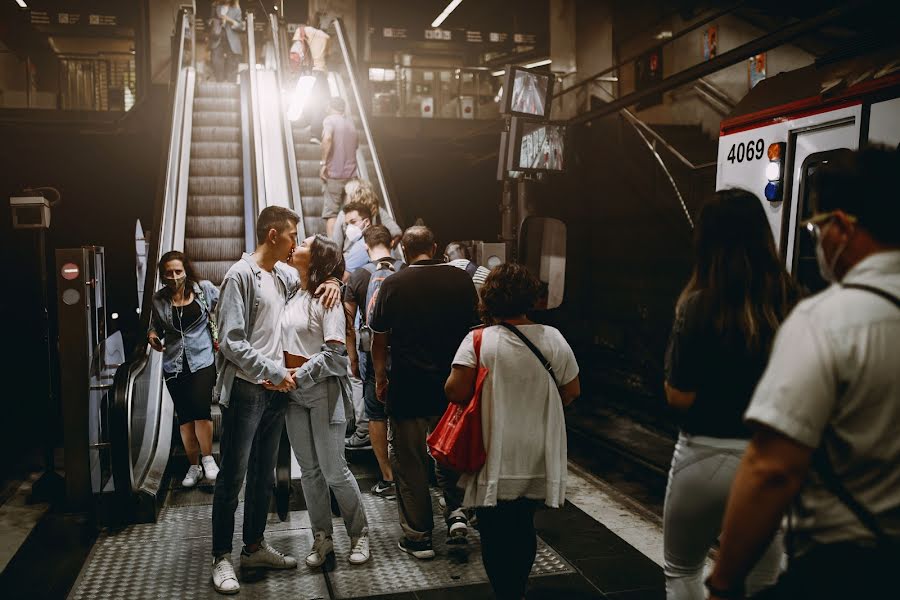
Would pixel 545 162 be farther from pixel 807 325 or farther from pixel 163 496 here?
pixel 807 325

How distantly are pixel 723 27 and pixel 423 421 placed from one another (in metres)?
13.0

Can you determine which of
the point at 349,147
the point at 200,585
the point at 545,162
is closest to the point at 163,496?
the point at 200,585

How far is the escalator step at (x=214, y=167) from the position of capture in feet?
32.3

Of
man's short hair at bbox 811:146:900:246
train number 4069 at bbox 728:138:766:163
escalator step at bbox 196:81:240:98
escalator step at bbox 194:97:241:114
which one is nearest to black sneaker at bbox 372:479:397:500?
train number 4069 at bbox 728:138:766:163

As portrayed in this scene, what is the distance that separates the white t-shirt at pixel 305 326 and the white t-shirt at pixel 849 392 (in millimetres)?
2780

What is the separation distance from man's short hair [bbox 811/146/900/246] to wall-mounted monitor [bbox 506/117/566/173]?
23.3ft

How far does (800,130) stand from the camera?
435cm

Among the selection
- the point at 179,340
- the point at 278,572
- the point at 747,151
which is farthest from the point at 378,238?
the point at 747,151

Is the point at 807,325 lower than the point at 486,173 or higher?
lower

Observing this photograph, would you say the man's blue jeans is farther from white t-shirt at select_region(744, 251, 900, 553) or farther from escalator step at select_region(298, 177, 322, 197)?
escalator step at select_region(298, 177, 322, 197)

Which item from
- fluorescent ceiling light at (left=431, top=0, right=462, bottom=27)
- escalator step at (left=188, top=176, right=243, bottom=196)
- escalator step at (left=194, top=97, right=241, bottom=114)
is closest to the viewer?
escalator step at (left=188, top=176, right=243, bottom=196)

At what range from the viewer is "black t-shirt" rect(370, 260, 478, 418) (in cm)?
415

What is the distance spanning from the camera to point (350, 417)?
13.5ft

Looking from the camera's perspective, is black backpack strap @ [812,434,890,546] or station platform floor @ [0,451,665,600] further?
station platform floor @ [0,451,665,600]
